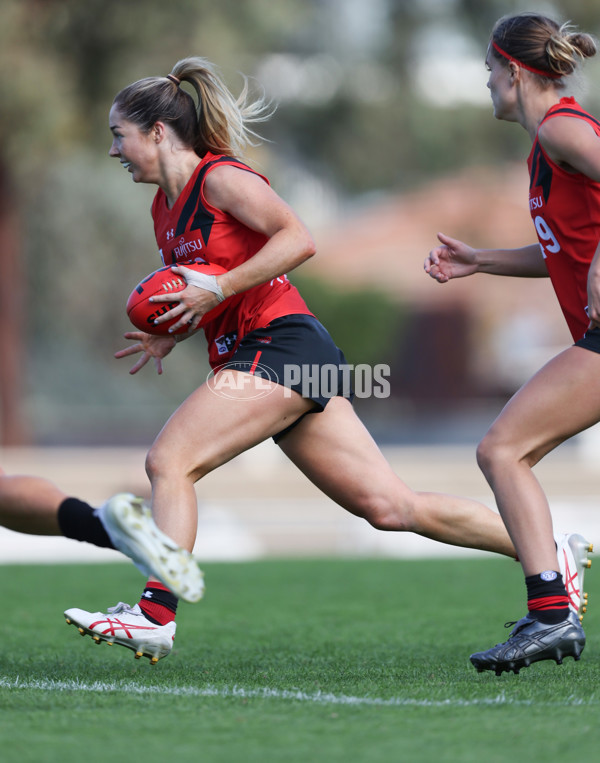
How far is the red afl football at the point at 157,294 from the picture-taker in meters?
4.30

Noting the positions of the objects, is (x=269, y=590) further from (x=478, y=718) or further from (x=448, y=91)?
(x=448, y=91)

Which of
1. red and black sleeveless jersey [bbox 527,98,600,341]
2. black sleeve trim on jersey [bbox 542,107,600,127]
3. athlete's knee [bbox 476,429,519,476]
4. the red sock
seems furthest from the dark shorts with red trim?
black sleeve trim on jersey [bbox 542,107,600,127]

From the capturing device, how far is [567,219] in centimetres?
409

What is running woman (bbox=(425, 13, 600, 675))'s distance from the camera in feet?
13.1

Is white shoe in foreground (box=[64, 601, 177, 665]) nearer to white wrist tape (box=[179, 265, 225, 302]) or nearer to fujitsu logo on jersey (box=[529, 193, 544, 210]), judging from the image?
white wrist tape (box=[179, 265, 225, 302])

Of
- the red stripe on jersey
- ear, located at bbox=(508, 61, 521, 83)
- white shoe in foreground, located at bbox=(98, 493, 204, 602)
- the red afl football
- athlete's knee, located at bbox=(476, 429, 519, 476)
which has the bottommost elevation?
white shoe in foreground, located at bbox=(98, 493, 204, 602)

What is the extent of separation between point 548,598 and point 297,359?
3.90ft

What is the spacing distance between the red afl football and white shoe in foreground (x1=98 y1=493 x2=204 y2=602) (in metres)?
0.85

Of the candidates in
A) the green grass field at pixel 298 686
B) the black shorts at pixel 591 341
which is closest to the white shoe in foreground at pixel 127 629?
the green grass field at pixel 298 686

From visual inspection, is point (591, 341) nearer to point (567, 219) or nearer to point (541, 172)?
point (567, 219)

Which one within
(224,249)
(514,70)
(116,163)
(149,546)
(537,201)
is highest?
(116,163)

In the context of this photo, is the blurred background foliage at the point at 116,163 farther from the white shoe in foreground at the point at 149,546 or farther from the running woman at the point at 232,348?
the white shoe in foreground at the point at 149,546

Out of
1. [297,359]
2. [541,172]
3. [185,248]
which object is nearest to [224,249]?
[185,248]

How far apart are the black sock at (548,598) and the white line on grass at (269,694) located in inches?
15.1
